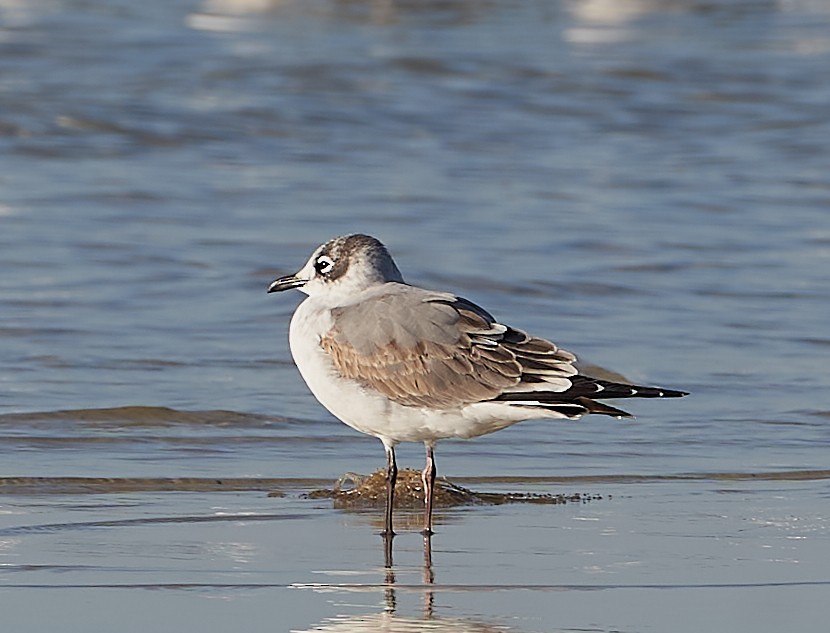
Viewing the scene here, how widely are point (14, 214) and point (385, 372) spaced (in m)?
6.56

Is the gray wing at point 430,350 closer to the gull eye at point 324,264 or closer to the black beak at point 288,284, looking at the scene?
the gull eye at point 324,264

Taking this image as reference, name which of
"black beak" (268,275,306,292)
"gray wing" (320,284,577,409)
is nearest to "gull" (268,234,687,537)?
"gray wing" (320,284,577,409)

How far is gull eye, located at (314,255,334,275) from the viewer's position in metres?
6.19

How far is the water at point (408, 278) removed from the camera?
5.14m

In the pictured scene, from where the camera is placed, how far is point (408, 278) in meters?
10.6

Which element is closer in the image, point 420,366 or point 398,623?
point 398,623

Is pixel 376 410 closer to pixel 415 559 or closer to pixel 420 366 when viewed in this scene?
pixel 420 366

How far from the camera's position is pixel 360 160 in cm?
1517

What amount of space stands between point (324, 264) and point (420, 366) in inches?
23.6

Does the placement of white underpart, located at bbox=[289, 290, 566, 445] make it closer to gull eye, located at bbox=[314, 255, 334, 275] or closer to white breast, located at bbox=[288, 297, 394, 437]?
white breast, located at bbox=[288, 297, 394, 437]

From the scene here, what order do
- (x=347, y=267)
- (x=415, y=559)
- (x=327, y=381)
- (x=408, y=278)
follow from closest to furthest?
(x=415, y=559), (x=327, y=381), (x=347, y=267), (x=408, y=278)

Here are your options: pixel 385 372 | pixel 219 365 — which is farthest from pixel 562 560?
pixel 219 365

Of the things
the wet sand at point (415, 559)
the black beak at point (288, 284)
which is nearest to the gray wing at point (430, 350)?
the black beak at point (288, 284)

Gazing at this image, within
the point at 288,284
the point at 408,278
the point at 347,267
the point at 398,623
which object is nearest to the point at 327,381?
the point at 347,267
